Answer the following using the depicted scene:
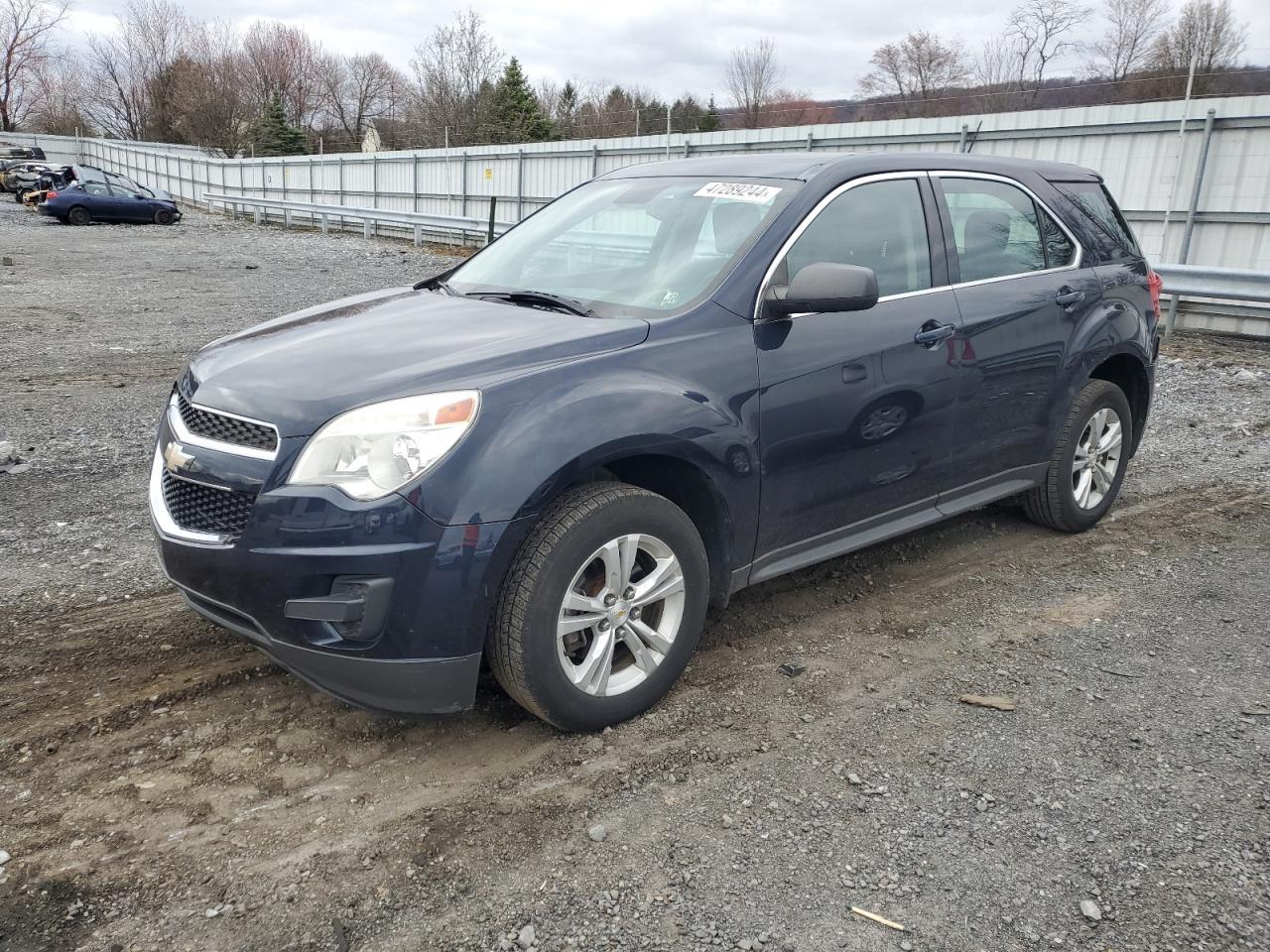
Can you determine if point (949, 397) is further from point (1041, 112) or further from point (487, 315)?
point (1041, 112)

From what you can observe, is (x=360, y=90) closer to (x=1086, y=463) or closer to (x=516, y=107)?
(x=516, y=107)

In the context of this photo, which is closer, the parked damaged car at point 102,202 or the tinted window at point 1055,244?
the tinted window at point 1055,244

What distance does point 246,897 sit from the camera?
2.47 m

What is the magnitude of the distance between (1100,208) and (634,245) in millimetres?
2774

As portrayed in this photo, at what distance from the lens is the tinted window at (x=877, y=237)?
3711 millimetres

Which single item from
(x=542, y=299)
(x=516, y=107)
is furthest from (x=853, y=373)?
(x=516, y=107)

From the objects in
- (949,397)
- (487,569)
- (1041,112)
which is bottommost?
(487,569)

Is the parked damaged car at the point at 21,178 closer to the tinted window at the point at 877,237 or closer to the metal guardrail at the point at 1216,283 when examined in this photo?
the metal guardrail at the point at 1216,283

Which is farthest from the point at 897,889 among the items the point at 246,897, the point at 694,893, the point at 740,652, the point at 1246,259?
the point at 1246,259

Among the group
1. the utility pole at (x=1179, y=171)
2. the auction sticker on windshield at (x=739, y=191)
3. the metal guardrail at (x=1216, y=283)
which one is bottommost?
the metal guardrail at (x=1216, y=283)

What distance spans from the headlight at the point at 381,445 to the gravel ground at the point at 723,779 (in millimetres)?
947

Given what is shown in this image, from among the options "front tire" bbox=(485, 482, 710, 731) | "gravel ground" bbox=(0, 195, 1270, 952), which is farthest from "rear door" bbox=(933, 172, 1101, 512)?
"front tire" bbox=(485, 482, 710, 731)

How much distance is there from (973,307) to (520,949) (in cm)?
312

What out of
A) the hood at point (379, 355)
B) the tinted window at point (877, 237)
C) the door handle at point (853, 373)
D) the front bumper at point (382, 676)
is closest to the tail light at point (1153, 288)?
the tinted window at point (877, 237)
